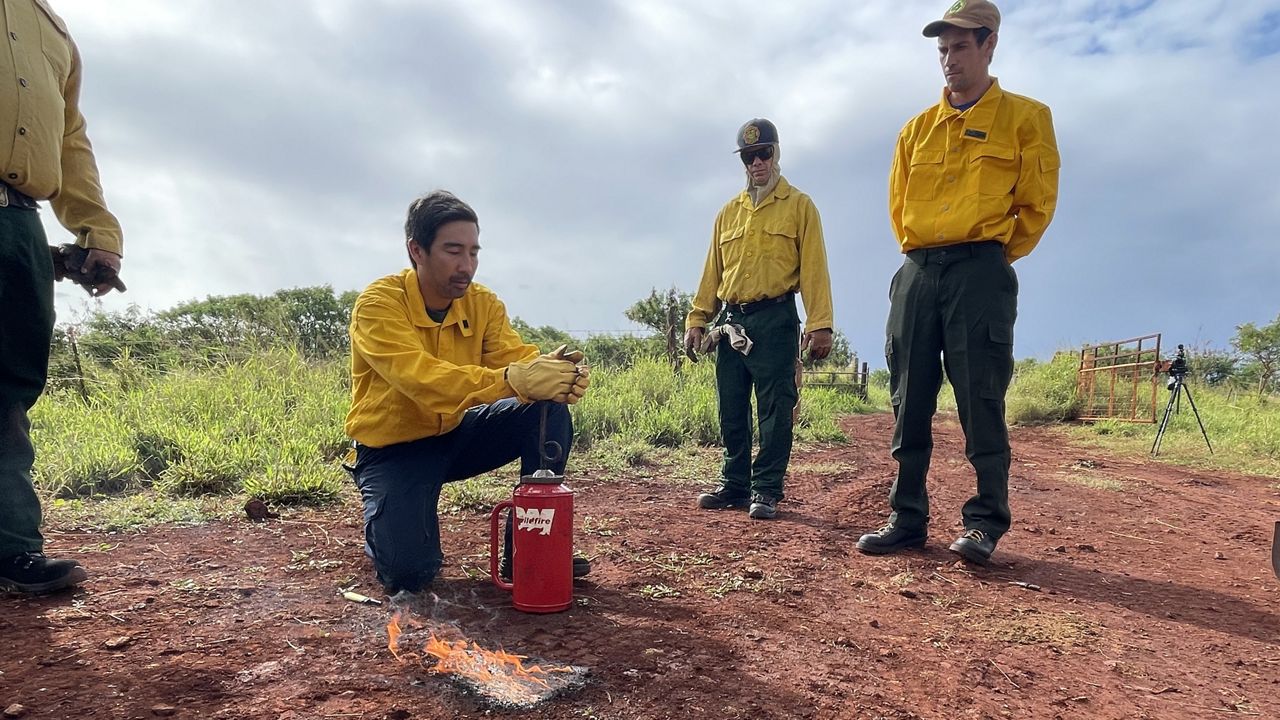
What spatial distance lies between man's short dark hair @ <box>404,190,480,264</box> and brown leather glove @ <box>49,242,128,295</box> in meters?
1.10

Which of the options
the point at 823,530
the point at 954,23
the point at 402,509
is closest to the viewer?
the point at 402,509

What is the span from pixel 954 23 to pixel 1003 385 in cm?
140

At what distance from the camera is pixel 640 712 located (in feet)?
5.03

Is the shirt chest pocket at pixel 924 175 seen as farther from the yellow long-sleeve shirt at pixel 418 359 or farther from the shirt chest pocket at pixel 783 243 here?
the yellow long-sleeve shirt at pixel 418 359

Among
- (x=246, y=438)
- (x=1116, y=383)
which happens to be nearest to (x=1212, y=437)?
(x=1116, y=383)

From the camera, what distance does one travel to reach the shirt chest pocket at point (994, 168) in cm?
276

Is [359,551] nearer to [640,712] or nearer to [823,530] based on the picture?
[640,712]

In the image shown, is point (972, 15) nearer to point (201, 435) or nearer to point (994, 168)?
point (994, 168)

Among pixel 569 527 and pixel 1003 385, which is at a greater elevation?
pixel 1003 385

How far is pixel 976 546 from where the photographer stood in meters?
2.71

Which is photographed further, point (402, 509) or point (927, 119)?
point (927, 119)

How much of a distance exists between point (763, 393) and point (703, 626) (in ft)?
6.09

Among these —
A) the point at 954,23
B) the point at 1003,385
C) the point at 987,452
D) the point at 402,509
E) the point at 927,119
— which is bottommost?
the point at 402,509

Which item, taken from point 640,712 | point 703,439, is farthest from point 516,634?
point 703,439
